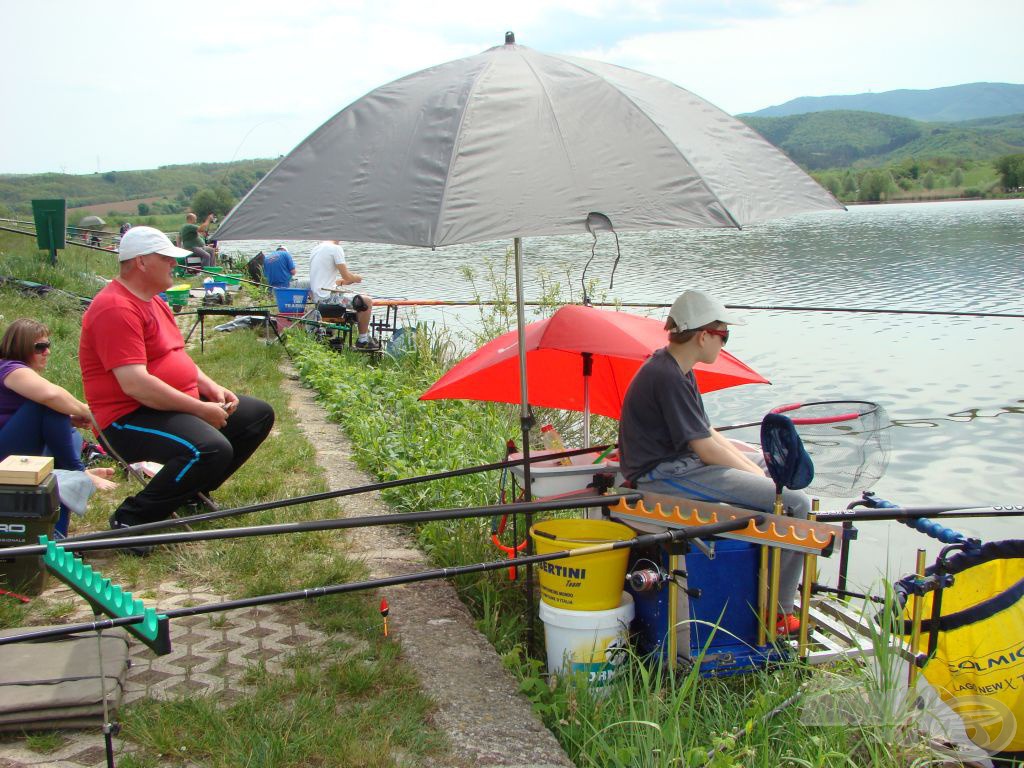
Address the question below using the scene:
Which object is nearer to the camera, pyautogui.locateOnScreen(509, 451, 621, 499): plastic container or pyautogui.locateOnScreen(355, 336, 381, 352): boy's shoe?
pyautogui.locateOnScreen(509, 451, 621, 499): plastic container

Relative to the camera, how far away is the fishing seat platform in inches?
107

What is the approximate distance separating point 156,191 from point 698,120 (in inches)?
4318

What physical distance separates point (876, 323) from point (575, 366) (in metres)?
13.1

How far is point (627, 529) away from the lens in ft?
11.4

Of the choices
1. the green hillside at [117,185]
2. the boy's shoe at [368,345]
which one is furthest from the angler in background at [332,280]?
the green hillside at [117,185]

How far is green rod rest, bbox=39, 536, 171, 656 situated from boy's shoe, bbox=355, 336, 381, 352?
8170 mm

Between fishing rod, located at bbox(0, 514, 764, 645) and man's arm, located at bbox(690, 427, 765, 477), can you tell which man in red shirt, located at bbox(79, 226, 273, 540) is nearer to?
fishing rod, located at bbox(0, 514, 764, 645)

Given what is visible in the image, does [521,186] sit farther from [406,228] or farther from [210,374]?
[210,374]

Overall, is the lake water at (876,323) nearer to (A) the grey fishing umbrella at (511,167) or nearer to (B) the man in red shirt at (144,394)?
(A) the grey fishing umbrella at (511,167)

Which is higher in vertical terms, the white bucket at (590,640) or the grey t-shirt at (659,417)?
the grey t-shirt at (659,417)

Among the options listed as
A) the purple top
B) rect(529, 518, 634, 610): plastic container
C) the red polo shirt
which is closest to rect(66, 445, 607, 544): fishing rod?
rect(529, 518, 634, 610): plastic container

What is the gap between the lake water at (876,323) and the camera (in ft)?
29.8

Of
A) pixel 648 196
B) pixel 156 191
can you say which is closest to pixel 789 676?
pixel 648 196

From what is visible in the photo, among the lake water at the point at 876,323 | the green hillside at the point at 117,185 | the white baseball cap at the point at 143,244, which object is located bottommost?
the lake water at the point at 876,323
